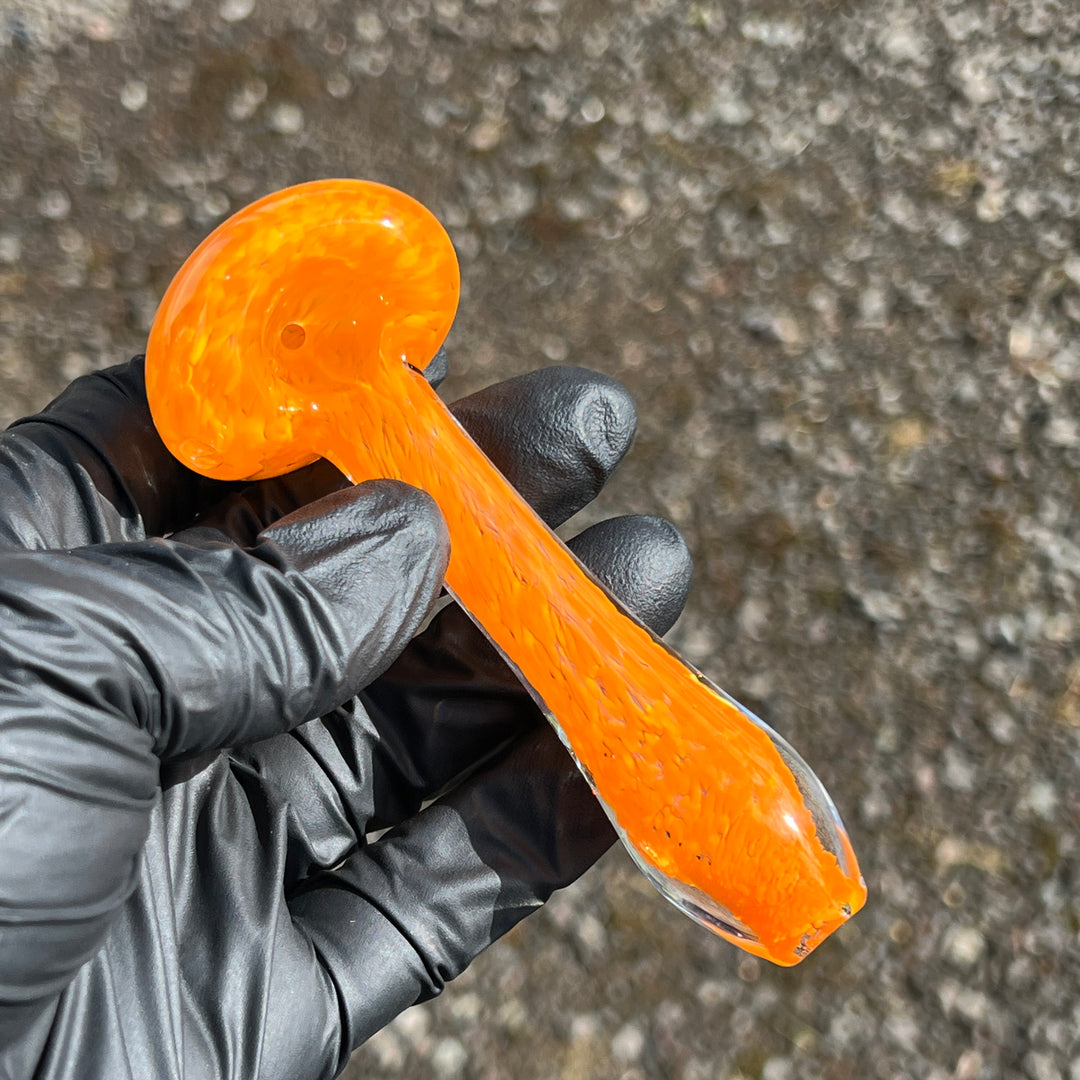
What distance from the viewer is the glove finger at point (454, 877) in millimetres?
951

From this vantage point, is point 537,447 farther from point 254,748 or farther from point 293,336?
point 254,748

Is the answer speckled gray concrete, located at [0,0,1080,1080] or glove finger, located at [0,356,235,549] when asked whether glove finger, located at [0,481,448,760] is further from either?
speckled gray concrete, located at [0,0,1080,1080]

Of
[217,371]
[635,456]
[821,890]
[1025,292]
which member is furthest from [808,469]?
[217,371]

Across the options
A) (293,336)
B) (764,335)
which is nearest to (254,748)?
(293,336)

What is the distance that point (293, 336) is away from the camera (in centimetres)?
98

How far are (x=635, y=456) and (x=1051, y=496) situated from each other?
22.2 inches

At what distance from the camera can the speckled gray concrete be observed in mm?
1291

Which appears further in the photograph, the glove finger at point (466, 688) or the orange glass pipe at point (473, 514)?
the glove finger at point (466, 688)

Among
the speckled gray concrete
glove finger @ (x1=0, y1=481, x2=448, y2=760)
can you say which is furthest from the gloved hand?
the speckled gray concrete

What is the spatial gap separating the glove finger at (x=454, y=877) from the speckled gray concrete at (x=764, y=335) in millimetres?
366

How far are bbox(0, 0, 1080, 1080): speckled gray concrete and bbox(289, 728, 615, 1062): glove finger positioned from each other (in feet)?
1.20

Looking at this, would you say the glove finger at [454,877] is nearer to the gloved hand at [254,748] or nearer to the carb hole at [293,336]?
the gloved hand at [254,748]

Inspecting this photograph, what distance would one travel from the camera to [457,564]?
0.98 metres

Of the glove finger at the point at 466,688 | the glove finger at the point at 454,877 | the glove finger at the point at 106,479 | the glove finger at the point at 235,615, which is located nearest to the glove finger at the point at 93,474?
the glove finger at the point at 106,479
